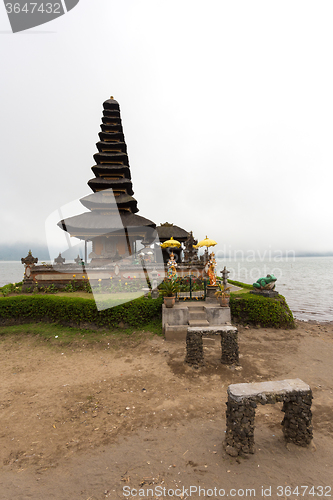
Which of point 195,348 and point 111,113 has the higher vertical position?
point 111,113

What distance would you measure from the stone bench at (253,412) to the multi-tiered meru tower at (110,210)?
17041 millimetres

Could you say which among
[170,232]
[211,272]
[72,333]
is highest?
[170,232]

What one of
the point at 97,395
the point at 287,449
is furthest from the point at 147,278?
the point at 287,449

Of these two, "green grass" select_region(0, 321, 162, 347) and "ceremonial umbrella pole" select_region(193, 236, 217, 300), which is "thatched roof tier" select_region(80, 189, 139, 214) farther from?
"green grass" select_region(0, 321, 162, 347)

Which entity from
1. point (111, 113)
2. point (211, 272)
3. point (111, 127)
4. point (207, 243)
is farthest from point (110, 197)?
point (211, 272)

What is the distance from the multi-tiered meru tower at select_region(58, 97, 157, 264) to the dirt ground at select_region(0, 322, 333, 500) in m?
13.3

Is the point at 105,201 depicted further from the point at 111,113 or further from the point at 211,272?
the point at 211,272

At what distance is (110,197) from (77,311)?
1546cm

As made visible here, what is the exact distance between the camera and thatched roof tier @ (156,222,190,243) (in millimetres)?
29748

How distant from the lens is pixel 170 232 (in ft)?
98.9

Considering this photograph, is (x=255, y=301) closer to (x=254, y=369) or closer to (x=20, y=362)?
(x=254, y=369)

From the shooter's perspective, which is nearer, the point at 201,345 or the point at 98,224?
the point at 201,345

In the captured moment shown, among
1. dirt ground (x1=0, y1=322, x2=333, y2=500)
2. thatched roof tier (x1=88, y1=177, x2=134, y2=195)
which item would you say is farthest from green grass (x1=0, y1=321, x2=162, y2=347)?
thatched roof tier (x1=88, y1=177, x2=134, y2=195)

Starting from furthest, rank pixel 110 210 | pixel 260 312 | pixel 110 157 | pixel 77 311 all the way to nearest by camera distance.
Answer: pixel 110 157, pixel 110 210, pixel 260 312, pixel 77 311
